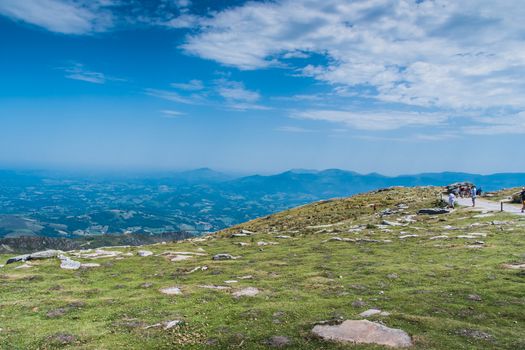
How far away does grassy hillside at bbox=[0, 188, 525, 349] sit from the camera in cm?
1870

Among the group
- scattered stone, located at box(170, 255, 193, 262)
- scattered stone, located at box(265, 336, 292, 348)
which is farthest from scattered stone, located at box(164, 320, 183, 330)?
scattered stone, located at box(170, 255, 193, 262)

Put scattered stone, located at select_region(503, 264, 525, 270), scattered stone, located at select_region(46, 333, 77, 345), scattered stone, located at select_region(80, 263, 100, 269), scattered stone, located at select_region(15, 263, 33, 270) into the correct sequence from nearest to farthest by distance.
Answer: scattered stone, located at select_region(46, 333, 77, 345) → scattered stone, located at select_region(503, 264, 525, 270) → scattered stone, located at select_region(15, 263, 33, 270) → scattered stone, located at select_region(80, 263, 100, 269)

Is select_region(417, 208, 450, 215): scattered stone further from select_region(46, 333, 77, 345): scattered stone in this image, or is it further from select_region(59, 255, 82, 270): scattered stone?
select_region(46, 333, 77, 345): scattered stone

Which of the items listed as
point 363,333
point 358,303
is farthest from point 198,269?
point 363,333

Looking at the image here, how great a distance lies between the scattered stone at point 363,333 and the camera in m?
17.1

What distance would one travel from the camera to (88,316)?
896 inches

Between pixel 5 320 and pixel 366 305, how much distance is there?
2184 centimetres

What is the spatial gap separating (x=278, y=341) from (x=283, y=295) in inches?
289

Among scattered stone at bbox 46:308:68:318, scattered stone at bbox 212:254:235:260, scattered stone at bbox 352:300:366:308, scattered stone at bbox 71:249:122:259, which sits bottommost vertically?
scattered stone at bbox 71:249:122:259

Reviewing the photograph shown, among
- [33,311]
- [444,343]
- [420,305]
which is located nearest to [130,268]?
[33,311]

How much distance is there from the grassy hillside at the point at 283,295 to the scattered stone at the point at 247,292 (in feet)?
1.21

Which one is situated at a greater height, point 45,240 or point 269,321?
→ point 269,321

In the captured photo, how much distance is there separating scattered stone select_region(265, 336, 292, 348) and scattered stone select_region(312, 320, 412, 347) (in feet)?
5.06

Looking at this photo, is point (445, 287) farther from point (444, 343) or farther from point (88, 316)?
point (88, 316)
